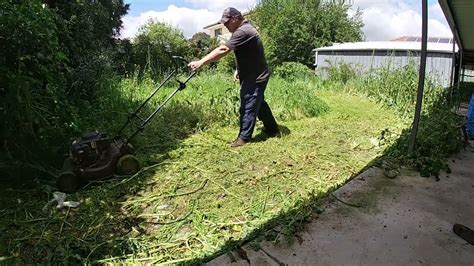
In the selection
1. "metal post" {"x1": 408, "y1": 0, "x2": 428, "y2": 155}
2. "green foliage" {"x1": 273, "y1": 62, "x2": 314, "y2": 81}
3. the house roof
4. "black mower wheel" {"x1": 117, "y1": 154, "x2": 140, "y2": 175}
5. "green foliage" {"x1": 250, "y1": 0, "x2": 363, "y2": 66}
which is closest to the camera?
"black mower wheel" {"x1": 117, "y1": 154, "x2": 140, "y2": 175}

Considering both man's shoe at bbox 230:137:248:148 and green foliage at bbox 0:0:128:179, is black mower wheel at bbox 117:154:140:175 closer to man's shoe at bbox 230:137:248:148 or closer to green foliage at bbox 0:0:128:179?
green foliage at bbox 0:0:128:179

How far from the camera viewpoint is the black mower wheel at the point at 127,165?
3143mm

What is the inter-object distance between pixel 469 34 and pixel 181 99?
Result: 5.83m

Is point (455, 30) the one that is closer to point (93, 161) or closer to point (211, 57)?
point (211, 57)

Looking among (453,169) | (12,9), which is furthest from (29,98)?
(453,169)

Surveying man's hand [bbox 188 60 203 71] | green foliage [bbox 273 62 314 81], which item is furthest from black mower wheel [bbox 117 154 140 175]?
green foliage [bbox 273 62 314 81]

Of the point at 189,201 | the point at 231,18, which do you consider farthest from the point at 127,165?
the point at 231,18

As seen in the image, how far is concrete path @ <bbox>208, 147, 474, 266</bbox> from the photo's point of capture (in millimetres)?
1901

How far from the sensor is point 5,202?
2711 mm

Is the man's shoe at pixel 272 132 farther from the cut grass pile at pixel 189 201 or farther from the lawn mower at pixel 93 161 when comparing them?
the lawn mower at pixel 93 161

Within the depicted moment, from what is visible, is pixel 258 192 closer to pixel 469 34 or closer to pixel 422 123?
pixel 422 123

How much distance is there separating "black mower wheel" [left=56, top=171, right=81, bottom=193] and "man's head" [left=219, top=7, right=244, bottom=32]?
2.31m

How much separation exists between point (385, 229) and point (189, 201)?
145cm

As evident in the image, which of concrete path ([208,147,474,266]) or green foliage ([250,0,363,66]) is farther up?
green foliage ([250,0,363,66])
